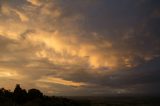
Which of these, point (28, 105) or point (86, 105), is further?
point (86, 105)

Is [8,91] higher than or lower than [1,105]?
higher

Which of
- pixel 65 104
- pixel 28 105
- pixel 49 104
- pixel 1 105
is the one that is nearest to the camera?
pixel 1 105

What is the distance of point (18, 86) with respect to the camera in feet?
287

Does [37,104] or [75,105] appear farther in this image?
[75,105]

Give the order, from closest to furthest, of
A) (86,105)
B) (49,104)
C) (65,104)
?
1. (49,104)
2. (65,104)
3. (86,105)

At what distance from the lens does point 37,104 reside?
251 feet

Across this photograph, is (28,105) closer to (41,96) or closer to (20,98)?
(20,98)

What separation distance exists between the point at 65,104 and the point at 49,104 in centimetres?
660

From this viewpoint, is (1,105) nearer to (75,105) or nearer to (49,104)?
(49,104)

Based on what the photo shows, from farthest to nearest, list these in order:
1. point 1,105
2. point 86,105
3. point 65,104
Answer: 1. point 86,105
2. point 65,104
3. point 1,105

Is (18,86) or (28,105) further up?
(18,86)

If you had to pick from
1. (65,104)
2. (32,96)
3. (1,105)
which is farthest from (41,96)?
(1,105)

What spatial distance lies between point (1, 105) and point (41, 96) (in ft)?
80.5

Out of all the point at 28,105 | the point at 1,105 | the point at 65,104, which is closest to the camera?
the point at 1,105
